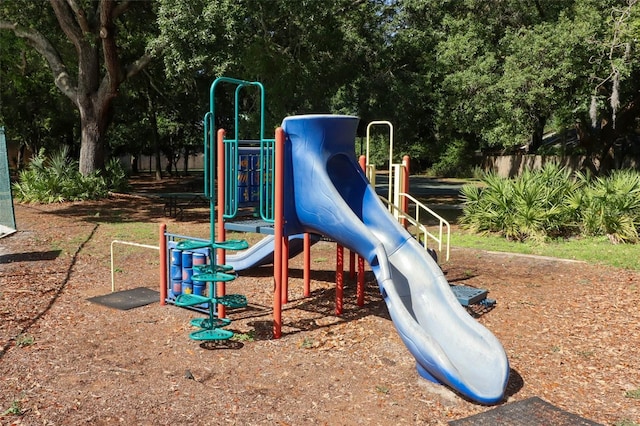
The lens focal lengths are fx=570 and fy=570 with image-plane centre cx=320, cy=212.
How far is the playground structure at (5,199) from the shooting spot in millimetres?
13320

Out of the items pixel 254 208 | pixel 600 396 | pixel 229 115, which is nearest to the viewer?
pixel 600 396

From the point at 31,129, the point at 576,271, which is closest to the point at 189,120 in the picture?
the point at 31,129

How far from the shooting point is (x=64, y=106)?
31875 millimetres

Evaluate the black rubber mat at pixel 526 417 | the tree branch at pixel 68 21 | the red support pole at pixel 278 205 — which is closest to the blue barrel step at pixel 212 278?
the red support pole at pixel 278 205

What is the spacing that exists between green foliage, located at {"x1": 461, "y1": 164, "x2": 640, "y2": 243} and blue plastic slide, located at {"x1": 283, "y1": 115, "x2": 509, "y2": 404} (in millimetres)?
7327

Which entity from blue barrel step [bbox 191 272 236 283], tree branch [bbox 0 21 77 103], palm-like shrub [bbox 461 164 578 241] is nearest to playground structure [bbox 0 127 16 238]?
tree branch [bbox 0 21 77 103]

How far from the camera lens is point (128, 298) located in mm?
7816

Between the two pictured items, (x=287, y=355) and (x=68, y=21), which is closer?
(x=287, y=355)

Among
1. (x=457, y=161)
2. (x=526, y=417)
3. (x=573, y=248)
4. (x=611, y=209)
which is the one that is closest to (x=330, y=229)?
(x=526, y=417)

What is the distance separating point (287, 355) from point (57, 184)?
16.5 meters

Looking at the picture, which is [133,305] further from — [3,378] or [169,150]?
[169,150]

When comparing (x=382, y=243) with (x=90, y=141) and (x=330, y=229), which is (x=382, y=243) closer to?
(x=330, y=229)

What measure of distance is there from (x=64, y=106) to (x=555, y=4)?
1004 inches

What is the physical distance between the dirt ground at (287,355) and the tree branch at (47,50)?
1294 cm
